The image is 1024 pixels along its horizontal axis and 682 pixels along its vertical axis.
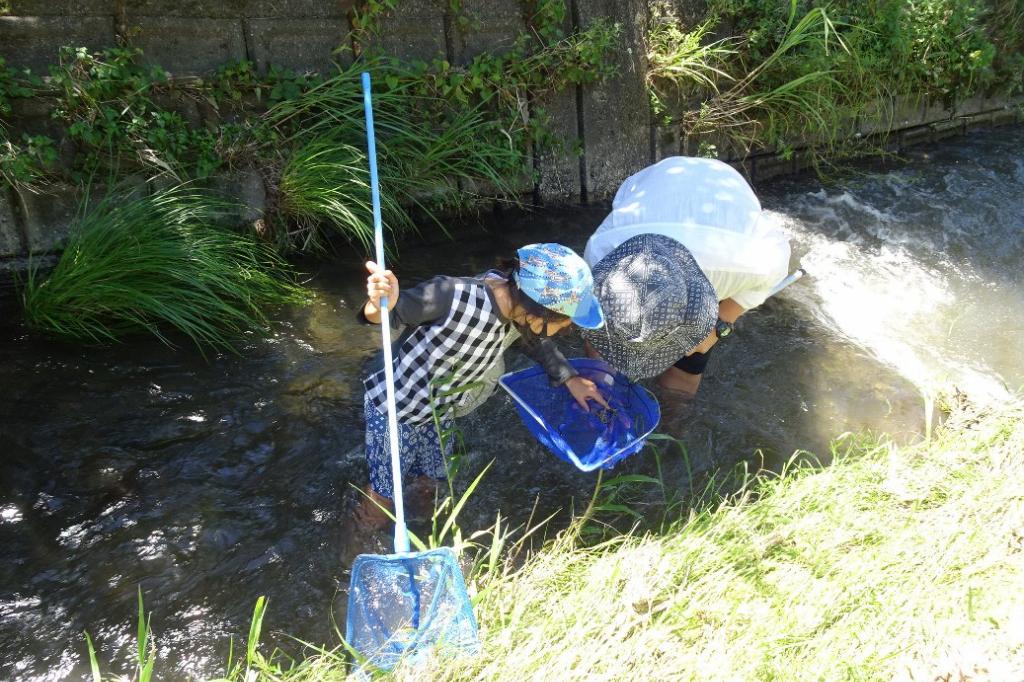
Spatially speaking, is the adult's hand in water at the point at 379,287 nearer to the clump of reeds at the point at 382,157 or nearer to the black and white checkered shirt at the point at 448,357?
the black and white checkered shirt at the point at 448,357

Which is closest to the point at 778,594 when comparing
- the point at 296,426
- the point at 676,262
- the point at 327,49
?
the point at 676,262

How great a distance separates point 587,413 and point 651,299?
712mm

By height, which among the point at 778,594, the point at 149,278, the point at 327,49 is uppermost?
the point at 327,49

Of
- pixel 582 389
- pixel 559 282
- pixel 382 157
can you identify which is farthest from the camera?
pixel 382 157

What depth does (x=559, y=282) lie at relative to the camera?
252cm

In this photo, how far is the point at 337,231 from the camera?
15.0 feet

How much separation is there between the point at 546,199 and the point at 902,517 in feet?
9.65

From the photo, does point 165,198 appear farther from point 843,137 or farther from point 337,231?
point 843,137

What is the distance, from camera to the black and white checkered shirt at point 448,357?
2.64m

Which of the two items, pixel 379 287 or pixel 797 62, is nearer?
pixel 379 287

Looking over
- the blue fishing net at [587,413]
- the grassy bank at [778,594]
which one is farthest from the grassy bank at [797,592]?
the blue fishing net at [587,413]

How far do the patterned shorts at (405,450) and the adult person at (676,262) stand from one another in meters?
0.70

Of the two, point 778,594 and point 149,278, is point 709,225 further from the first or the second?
point 149,278

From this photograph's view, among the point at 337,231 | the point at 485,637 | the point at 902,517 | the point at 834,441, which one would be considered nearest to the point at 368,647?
the point at 485,637
